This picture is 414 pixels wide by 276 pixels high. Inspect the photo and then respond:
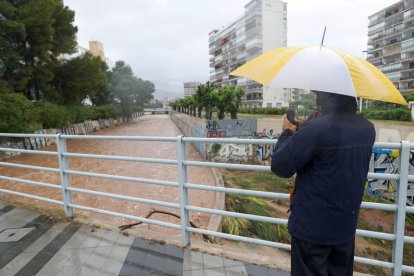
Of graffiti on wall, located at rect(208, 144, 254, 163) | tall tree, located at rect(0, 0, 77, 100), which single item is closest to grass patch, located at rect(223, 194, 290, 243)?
graffiti on wall, located at rect(208, 144, 254, 163)

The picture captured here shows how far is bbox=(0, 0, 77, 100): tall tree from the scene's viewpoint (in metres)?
17.3

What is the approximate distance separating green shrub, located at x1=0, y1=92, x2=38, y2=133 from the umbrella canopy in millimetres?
14876

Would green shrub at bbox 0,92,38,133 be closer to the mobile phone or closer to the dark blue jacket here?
the mobile phone

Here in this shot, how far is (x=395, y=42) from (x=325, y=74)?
64717mm

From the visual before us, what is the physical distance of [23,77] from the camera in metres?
18.5

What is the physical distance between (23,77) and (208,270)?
20.8 meters

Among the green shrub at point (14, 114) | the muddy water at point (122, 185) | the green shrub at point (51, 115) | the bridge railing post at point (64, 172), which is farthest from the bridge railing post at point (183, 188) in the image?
the green shrub at point (51, 115)

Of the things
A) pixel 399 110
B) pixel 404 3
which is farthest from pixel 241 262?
pixel 404 3

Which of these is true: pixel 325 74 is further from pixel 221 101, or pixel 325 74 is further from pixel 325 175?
pixel 221 101

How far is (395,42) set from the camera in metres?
53.1

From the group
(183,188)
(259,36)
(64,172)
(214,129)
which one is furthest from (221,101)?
(259,36)

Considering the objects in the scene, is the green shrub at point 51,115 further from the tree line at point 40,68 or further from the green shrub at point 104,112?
the green shrub at point 104,112

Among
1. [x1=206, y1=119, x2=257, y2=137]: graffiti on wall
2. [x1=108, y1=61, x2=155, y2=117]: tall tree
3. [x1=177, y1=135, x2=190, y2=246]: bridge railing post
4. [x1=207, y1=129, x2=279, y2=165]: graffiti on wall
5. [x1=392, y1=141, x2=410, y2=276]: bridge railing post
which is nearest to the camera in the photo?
[x1=392, y1=141, x2=410, y2=276]: bridge railing post

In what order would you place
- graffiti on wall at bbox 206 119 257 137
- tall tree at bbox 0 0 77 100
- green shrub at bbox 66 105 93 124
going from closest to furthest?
1. graffiti on wall at bbox 206 119 257 137
2. tall tree at bbox 0 0 77 100
3. green shrub at bbox 66 105 93 124
